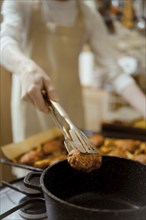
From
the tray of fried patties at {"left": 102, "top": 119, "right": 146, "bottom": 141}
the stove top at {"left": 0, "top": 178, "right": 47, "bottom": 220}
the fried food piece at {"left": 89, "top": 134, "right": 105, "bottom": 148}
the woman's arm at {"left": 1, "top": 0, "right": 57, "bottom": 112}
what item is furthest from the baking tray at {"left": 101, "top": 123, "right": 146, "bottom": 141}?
the stove top at {"left": 0, "top": 178, "right": 47, "bottom": 220}

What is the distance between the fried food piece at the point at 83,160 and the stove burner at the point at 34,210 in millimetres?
96

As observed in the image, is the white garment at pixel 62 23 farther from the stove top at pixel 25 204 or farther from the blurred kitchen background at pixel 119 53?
the blurred kitchen background at pixel 119 53

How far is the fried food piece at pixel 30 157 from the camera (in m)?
0.84

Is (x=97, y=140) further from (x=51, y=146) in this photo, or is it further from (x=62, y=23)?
(x=62, y=23)

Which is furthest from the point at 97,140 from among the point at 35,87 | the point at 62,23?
the point at 62,23

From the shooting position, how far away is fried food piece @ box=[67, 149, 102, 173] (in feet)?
1.68

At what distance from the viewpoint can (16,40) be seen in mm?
926

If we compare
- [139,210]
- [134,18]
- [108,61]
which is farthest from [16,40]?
[134,18]

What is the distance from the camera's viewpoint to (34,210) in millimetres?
561

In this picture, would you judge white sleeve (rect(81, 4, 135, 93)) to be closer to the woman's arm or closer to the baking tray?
the baking tray

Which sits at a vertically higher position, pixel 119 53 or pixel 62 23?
pixel 62 23

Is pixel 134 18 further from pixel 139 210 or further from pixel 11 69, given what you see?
pixel 139 210

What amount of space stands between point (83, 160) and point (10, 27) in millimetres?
537

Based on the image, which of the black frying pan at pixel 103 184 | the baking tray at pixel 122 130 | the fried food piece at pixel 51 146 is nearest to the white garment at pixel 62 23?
the baking tray at pixel 122 130
